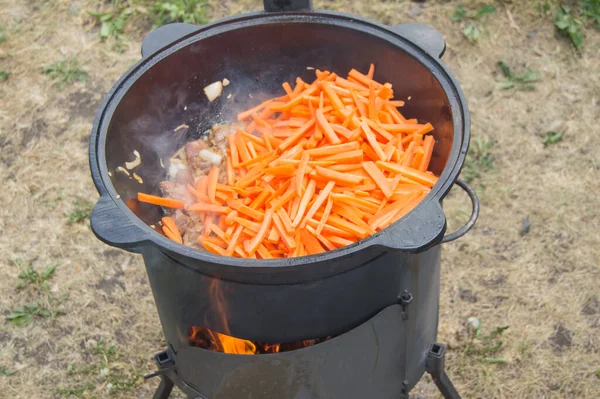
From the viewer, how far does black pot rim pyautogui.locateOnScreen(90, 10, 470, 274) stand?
6.68 feet

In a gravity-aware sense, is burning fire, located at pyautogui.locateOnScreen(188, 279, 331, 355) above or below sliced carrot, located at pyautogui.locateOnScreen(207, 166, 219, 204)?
below

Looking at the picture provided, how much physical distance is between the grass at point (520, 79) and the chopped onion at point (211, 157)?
3207mm

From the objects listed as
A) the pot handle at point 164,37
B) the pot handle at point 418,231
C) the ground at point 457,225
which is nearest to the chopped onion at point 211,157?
the pot handle at point 164,37

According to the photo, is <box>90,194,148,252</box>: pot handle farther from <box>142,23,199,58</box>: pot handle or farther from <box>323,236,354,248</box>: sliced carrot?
<box>142,23,199,58</box>: pot handle

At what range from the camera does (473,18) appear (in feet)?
18.9

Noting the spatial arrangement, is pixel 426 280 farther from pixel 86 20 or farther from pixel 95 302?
pixel 86 20

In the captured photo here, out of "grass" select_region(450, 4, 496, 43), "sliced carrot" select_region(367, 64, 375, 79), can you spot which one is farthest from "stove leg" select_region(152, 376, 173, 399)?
"grass" select_region(450, 4, 496, 43)

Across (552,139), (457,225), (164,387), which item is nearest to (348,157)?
(164,387)

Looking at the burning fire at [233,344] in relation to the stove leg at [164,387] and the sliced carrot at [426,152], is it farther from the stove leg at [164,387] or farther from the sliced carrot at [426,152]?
the sliced carrot at [426,152]

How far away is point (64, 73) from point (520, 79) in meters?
4.08

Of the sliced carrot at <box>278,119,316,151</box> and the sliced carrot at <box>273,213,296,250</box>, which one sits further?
the sliced carrot at <box>278,119,316,151</box>

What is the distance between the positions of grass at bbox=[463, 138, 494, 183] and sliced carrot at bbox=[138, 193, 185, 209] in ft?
8.80

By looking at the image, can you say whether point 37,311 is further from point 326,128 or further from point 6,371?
point 326,128

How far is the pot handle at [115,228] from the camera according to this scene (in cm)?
209
